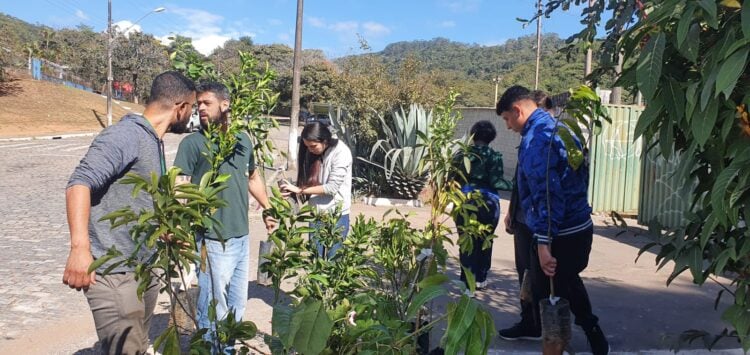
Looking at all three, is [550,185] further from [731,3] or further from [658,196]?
[658,196]

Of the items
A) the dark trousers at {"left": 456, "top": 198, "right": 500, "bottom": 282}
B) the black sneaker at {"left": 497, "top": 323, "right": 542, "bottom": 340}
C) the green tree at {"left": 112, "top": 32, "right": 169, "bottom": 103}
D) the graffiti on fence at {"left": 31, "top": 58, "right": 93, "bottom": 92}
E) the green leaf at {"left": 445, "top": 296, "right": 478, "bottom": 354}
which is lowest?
the black sneaker at {"left": 497, "top": 323, "right": 542, "bottom": 340}

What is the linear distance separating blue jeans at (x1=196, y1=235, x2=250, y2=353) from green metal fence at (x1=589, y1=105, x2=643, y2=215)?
812 centimetres

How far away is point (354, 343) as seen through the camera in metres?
1.71

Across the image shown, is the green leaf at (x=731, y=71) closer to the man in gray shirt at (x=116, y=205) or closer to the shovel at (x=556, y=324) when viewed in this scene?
the shovel at (x=556, y=324)

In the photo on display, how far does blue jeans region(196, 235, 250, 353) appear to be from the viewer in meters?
3.41

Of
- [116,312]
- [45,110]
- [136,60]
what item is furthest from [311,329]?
[136,60]

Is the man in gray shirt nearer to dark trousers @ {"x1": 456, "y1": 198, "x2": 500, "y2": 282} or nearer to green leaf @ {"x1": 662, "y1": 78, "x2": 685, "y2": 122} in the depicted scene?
green leaf @ {"x1": 662, "y1": 78, "x2": 685, "y2": 122}

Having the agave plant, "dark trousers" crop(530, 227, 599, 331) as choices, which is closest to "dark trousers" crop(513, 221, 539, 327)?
"dark trousers" crop(530, 227, 599, 331)

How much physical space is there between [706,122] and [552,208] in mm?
1879

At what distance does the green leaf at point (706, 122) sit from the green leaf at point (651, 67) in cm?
14

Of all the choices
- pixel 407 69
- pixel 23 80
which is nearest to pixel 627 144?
pixel 407 69

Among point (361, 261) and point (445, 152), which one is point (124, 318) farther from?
point (445, 152)

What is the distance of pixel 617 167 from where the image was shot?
10523 millimetres

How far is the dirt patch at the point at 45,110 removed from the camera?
101ft
